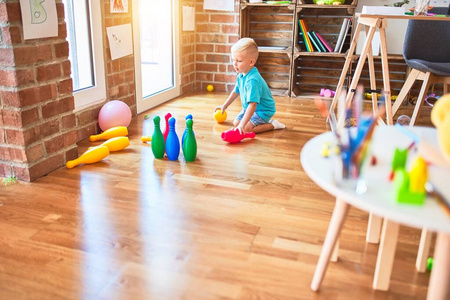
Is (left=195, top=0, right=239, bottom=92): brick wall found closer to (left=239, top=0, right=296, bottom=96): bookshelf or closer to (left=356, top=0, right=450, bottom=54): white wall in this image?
(left=239, top=0, right=296, bottom=96): bookshelf

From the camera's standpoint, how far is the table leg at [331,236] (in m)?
1.08

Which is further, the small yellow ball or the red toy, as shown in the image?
the red toy

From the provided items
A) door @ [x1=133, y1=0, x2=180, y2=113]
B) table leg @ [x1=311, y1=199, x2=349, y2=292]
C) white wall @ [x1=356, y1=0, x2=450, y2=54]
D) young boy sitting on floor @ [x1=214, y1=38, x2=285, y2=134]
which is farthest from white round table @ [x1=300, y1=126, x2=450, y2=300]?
white wall @ [x1=356, y1=0, x2=450, y2=54]

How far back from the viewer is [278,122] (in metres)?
2.89

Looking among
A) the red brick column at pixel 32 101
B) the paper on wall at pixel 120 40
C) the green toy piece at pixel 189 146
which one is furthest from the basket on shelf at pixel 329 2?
the red brick column at pixel 32 101

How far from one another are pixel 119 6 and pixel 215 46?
1364 millimetres

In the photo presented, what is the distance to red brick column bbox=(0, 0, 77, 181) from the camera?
177cm

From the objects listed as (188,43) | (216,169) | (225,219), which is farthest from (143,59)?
(225,219)

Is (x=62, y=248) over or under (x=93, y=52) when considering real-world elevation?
under

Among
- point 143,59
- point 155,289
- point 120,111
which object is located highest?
point 143,59

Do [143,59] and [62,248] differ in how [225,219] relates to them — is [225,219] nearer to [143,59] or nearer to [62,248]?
[62,248]

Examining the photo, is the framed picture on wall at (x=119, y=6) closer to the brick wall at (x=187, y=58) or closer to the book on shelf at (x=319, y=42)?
the brick wall at (x=187, y=58)

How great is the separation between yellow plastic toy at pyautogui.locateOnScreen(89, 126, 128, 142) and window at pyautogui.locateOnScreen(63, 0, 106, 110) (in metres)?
0.19

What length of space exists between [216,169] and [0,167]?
997mm
